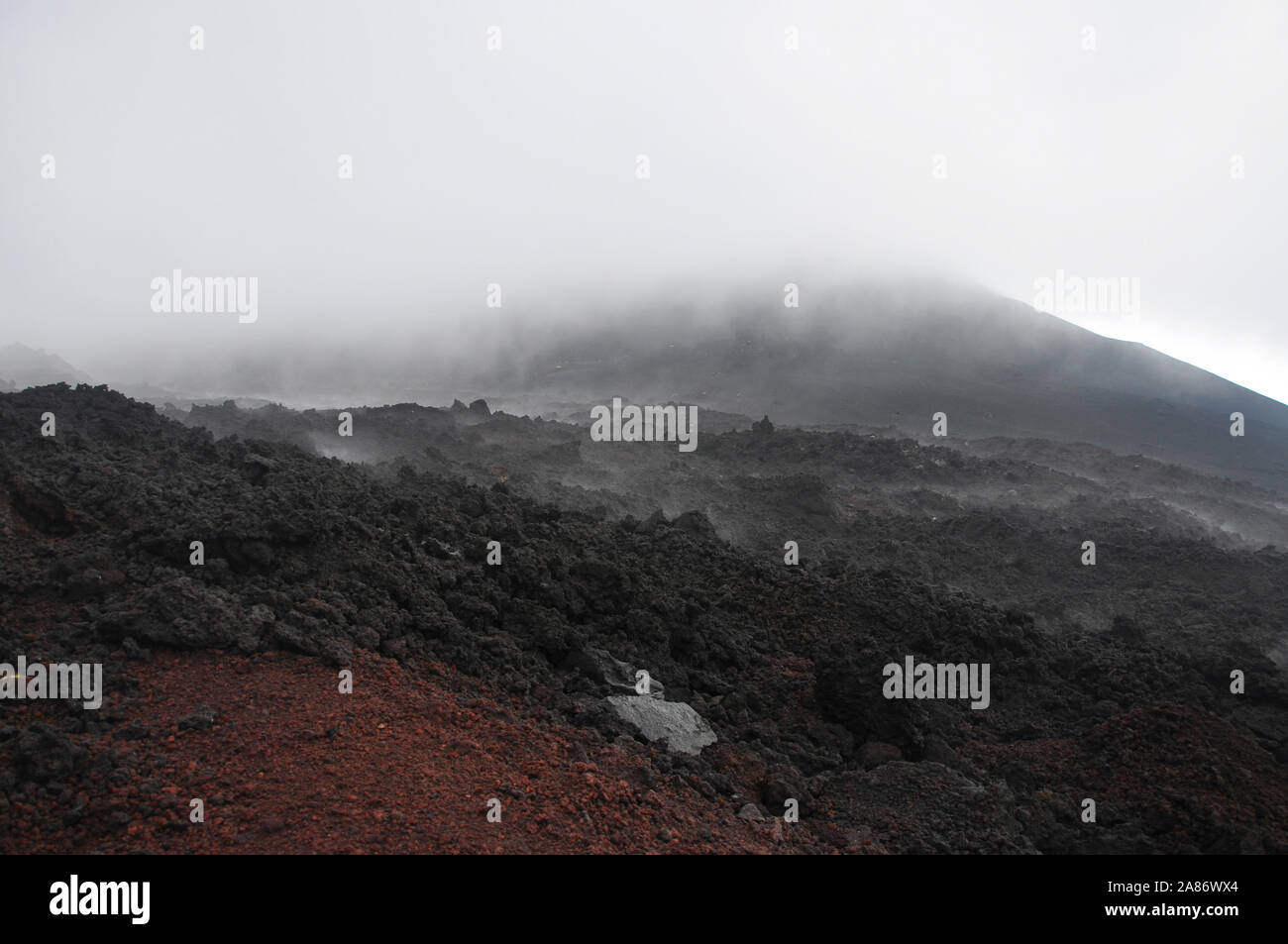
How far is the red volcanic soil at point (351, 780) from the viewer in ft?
16.6

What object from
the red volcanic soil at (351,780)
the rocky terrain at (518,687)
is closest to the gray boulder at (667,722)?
the rocky terrain at (518,687)

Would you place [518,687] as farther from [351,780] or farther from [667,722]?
[351,780]

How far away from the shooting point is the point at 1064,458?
101 ft

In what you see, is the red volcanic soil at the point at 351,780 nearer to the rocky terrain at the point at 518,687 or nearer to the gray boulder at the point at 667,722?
the rocky terrain at the point at 518,687

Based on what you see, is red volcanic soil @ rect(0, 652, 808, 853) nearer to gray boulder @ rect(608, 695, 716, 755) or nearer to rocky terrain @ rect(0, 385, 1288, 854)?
rocky terrain @ rect(0, 385, 1288, 854)

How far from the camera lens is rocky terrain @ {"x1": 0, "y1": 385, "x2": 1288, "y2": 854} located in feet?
18.2

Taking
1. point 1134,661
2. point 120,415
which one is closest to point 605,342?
point 120,415

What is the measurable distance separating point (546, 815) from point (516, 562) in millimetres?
4386

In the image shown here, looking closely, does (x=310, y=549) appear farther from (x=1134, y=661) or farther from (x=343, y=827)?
(x=1134, y=661)

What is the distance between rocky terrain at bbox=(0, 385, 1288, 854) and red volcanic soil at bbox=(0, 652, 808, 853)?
2 centimetres

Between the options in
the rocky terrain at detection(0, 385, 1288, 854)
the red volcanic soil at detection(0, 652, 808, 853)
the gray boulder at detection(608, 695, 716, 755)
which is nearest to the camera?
the red volcanic soil at detection(0, 652, 808, 853)

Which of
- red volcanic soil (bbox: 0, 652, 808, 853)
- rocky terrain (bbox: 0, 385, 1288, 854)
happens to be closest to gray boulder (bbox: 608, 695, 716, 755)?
rocky terrain (bbox: 0, 385, 1288, 854)

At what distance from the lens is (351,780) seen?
561 cm

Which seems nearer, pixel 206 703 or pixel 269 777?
pixel 269 777
